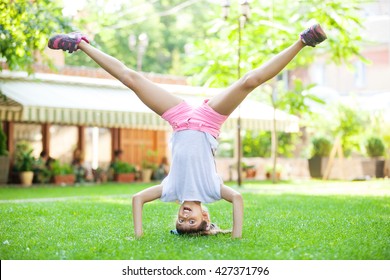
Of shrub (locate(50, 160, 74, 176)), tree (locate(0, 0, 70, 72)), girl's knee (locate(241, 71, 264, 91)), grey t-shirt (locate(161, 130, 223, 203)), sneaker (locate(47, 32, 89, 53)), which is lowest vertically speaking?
shrub (locate(50, 160, 74, 176))

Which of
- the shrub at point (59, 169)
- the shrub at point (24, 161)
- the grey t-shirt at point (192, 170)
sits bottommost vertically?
the shrub at point (59, 169)

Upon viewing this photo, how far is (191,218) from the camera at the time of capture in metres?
7.11

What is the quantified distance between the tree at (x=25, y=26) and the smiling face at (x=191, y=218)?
859 centimetres

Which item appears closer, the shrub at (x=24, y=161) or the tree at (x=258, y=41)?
the tree at (x=258, y=41)

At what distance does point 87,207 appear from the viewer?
11234mm

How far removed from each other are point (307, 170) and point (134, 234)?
20659 millimetres

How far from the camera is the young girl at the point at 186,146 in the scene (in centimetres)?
702

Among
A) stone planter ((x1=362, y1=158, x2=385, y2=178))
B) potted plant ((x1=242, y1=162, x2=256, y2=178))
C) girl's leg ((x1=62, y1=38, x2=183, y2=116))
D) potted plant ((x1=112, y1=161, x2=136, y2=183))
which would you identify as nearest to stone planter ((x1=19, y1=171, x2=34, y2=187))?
potted plant ((x1=112, y1=161, x2=136, y2=183))

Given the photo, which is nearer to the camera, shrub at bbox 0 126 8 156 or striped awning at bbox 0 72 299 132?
striped awning at bbox 0 72 299 132

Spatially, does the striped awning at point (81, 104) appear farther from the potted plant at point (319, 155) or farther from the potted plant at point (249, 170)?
the potted plant at point (249, 170)

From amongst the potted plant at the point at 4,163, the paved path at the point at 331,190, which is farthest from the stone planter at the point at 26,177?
the paved path at the point at 331,190

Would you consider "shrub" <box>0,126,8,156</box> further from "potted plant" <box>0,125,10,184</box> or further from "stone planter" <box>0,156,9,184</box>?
"stone planter" <box>0,156,9,184</box>

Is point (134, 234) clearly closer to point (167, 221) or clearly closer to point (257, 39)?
point (167, 221)

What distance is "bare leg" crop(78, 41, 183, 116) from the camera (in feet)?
23.1
